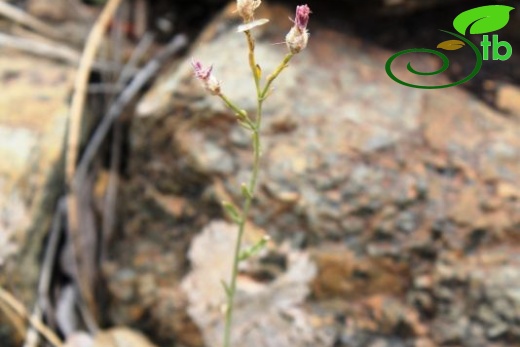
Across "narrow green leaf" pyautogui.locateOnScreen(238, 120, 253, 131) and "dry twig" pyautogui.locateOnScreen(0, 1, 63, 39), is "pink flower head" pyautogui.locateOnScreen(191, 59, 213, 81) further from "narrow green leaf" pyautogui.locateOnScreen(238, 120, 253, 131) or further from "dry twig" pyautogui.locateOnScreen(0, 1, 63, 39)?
"dry twig" pyautogui.locateOnScreen(0, 1, 63, 39)

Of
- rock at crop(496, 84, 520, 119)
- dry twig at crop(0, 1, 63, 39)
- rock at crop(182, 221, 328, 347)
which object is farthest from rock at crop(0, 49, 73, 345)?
rock at crop(496, 84, 520, 119)

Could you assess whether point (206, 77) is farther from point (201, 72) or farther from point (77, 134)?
point (77, 134)

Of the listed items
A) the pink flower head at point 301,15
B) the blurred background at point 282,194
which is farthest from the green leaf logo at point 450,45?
the pink flower head at point 301,15

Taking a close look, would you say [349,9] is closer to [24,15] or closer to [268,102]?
[268,102]

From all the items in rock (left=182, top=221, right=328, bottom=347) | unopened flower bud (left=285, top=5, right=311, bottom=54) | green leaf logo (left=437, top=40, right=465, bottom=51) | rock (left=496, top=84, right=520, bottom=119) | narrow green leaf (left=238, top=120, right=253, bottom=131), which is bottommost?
rock (left=182, top=221, right=328, bottom=347)

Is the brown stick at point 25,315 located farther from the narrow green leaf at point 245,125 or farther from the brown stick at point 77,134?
the narrow green leaf at point 245,125

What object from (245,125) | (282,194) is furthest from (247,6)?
(282,194)

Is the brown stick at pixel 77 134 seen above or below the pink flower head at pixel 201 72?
below
